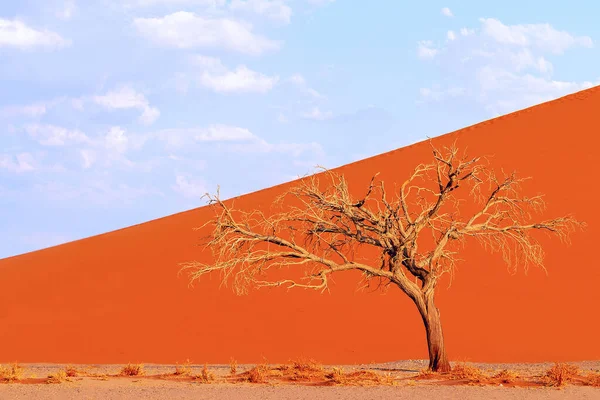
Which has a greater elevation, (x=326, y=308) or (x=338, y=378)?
(x=326, y=308)

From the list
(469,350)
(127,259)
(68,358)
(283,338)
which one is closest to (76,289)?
(127,259)

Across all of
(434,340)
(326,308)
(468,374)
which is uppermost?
(326,308)

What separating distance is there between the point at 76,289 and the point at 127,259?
3837mm

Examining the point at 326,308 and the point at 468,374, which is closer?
the point at 468,374

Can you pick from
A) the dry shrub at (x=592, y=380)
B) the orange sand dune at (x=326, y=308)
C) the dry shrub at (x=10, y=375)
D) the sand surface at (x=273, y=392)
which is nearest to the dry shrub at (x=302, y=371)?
the sand surface at (x=273, y=392)

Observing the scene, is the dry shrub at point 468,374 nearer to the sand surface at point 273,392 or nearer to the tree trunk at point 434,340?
the tree trunk at point 434,340

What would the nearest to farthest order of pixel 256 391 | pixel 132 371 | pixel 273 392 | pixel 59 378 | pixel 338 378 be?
pixel 273 392 → pixel 256 391 → pixel 338 378 → pixel 59 378 → pixel 132 371

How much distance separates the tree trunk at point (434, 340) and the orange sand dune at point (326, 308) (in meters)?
4.80

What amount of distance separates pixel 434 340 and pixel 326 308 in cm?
1111

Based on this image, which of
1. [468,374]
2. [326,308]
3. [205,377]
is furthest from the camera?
[326,308]

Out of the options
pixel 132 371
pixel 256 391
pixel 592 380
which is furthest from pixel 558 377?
pixel 132 371

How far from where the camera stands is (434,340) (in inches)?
644

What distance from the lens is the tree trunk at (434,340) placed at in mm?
16281

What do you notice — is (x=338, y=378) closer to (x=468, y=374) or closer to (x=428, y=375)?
(x=428, y=375)
